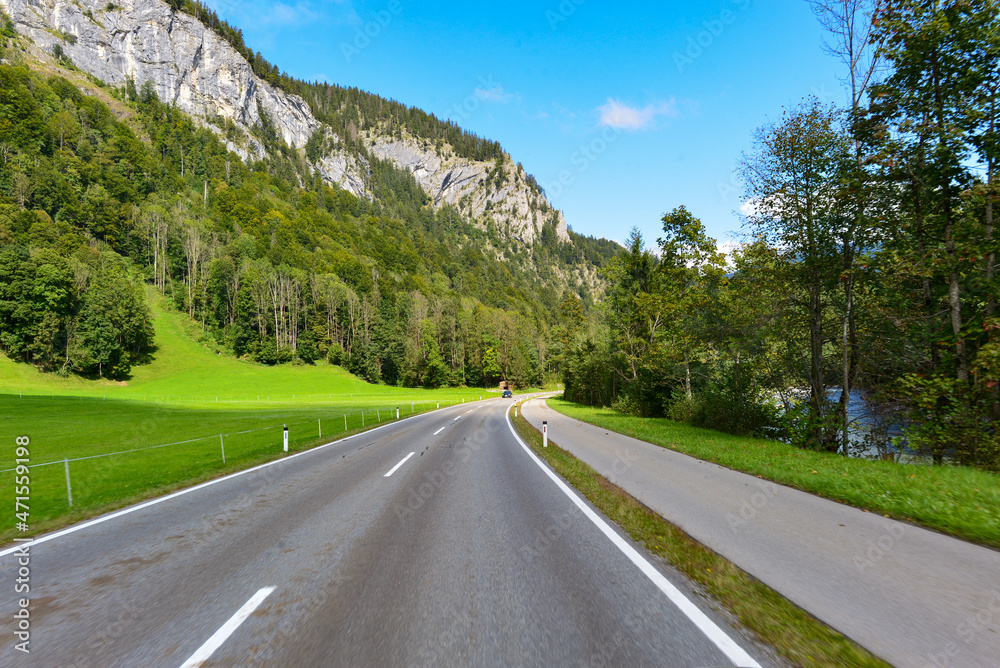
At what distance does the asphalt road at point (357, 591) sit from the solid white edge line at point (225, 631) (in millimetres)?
16

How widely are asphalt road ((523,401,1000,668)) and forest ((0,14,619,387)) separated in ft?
168

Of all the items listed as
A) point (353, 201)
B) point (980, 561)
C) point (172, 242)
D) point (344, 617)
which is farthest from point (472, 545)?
point (353, 201)

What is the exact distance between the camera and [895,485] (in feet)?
24.5

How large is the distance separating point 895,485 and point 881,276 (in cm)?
857

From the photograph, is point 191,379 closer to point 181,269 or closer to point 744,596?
point 181,269

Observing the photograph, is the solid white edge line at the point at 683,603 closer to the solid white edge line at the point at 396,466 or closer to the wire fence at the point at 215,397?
the solid white edge line at the point at 396,466

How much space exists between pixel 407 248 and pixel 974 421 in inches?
6005

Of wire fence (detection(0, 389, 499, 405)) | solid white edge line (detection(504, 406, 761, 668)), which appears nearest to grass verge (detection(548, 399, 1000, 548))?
solid white edge line (detection(504, 406, 761, 668))

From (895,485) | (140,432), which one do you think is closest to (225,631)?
(895,485)

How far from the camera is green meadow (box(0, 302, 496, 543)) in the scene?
9.16m

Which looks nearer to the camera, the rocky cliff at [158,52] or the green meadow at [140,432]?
the green meadow at [140,432]

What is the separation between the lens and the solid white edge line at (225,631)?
284cm
